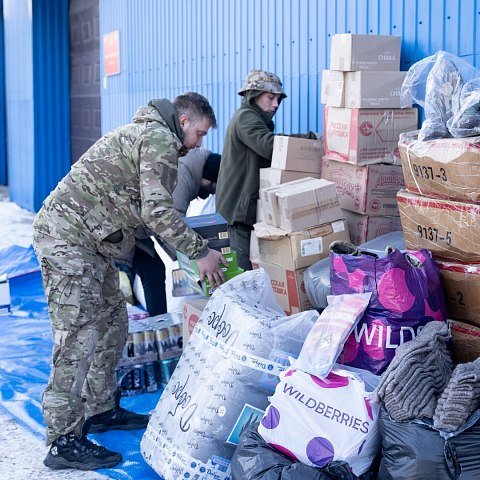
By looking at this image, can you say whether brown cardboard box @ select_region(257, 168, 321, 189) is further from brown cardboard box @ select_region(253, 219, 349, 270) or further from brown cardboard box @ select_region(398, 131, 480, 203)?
brown cardboard box @ select_region(398, 131, 480, 203)

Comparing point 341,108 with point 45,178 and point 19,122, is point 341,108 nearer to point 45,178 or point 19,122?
point 45,178

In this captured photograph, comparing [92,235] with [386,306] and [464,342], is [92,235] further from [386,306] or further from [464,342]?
[464,342]

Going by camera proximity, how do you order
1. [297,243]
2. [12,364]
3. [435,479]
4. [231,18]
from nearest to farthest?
[435,479] < [297,243] < [12,364] < [231,18]

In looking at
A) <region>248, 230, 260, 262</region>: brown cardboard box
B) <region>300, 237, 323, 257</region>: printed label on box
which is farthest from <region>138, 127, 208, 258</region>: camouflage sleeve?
<region>248, 230, 260, 262</region>: brown cardboard box

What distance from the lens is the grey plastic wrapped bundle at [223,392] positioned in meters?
3.37

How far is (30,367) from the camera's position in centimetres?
529

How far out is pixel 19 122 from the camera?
13.3m

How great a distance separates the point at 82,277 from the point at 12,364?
1859 mm

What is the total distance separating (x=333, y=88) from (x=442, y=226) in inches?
54.3

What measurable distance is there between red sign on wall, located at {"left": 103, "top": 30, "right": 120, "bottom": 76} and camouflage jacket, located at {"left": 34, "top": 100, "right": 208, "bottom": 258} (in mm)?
6068

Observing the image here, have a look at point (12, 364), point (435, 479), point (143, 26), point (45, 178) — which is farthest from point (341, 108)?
point (45, 178)

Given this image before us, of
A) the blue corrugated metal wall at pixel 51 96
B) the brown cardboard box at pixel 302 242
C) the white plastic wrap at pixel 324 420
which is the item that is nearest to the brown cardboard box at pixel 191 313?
the brown cardboard box at pixel 302 242

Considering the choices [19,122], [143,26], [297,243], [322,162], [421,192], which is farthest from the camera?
[19,122]

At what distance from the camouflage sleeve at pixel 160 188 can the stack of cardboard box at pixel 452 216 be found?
3.44 feet
